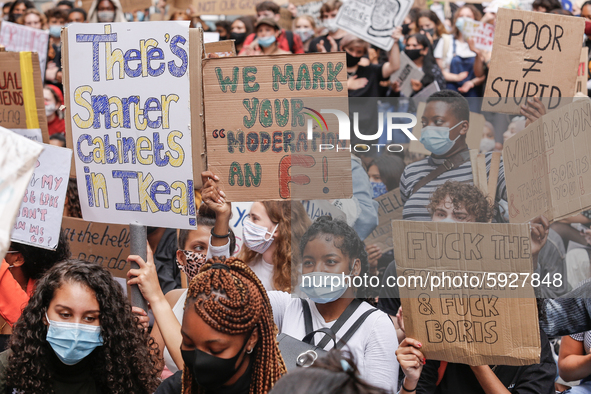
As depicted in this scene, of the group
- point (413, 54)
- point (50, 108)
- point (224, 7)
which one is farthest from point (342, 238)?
point (224, 7)

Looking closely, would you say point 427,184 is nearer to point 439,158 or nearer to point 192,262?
point 439,158

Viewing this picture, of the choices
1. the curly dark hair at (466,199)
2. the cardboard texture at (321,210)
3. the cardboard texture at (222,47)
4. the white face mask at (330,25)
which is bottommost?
the cardboard texture at (321,210)

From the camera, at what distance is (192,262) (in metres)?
3.84

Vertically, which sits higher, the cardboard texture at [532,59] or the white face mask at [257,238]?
the cardboard texture at [532,59]

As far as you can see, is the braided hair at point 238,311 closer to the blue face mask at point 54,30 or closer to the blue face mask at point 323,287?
the blue face mask at point 323,287

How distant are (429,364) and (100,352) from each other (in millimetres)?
1447

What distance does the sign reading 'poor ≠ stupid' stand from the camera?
3.18 m

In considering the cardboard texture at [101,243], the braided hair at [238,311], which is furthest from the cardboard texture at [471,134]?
the cardboard texture at [101,243]

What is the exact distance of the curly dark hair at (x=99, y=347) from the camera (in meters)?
2.62

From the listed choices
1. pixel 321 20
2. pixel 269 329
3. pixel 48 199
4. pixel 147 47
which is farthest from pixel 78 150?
pixel 321 20

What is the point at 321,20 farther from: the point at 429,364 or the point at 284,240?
the point at 429,364

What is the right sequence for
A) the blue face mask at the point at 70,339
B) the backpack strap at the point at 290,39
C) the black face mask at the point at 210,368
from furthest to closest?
1. the backpack strap at the point at 290,39
2. the blue face mask at the point at 70,339
3. the black face mask at the point at 210,368

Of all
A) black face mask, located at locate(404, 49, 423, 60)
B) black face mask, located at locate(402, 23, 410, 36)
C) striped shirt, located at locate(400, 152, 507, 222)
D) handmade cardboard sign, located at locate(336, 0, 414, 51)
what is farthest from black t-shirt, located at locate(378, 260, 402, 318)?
black face mask, located at locate(402, 23, 410, 36)

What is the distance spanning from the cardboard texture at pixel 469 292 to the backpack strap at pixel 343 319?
0.90ft
